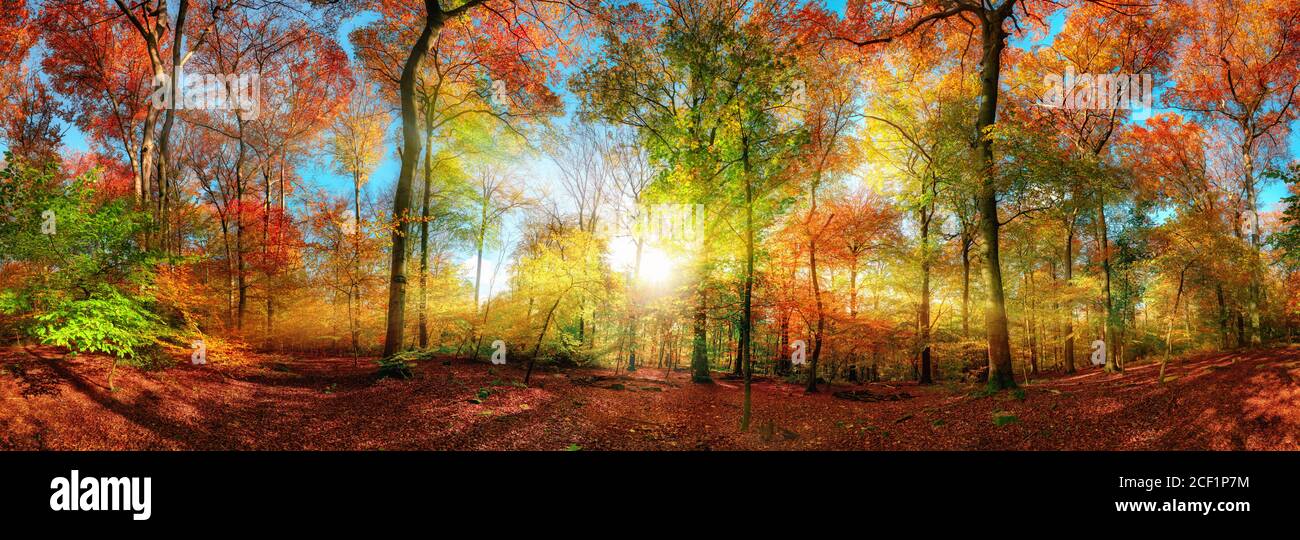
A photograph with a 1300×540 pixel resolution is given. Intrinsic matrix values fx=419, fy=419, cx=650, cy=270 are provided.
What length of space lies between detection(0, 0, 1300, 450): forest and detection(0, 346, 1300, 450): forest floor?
7cm

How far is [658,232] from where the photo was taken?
42.6 ft

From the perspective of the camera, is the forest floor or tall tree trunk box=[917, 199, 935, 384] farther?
tall tree trunk box=[917, 199, 935, 384]

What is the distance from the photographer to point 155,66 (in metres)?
10.1

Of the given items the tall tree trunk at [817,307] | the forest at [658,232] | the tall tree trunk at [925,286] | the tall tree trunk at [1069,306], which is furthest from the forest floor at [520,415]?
the tall tree trunk at [1069,306]

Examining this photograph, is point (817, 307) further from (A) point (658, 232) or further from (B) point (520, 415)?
(B) point (520, 415)

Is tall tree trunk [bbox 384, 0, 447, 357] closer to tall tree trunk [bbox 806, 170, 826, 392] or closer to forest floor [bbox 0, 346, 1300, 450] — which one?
forest floor [bbox 0, 346, 1300, 450]

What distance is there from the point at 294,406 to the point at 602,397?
6.31m

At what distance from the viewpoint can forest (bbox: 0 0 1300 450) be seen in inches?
232

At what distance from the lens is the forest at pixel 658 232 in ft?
19.3

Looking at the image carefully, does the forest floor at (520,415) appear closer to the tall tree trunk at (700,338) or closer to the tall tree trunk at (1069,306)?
the tall tree trunk at (700,338)

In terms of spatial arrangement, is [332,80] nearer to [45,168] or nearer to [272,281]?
[272,281]

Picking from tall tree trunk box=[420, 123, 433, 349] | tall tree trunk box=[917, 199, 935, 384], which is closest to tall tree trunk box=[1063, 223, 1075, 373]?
tall tree trunk box=[917, 199, 935, 384]

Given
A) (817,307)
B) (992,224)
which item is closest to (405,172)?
(817,307)

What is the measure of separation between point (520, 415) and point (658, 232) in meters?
6.92
